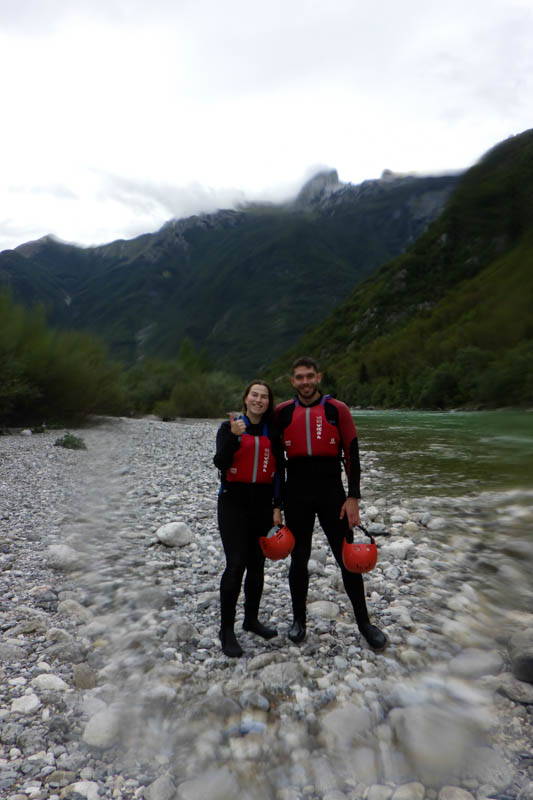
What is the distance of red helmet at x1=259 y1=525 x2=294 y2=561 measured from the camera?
3771 mm

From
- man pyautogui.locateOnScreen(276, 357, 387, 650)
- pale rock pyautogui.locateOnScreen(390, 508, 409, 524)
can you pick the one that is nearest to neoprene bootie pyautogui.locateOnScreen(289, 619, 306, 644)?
man pyautogui.locateOnScreen(276, 357, 387, 650)

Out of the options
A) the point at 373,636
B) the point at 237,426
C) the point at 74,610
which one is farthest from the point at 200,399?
the point at 373,636

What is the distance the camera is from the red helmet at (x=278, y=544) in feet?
12.4

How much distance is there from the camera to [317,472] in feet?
13.0

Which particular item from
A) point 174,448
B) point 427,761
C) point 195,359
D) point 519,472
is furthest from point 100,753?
point 195,359

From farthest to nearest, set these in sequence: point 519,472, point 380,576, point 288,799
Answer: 1. point 519,472
2. point 380,576
3. point 288,799

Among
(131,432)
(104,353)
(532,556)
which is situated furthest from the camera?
(104,353)

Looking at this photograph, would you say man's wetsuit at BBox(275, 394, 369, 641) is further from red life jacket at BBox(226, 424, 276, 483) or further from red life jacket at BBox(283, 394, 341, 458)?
red life jacket at BBox(226, 424, 276, 483)

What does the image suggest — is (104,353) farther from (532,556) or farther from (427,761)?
(427,761)

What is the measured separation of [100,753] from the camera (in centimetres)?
271

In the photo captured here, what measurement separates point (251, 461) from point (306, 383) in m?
0.78

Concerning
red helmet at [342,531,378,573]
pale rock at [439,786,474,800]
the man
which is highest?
the man

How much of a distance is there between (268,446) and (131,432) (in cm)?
2168

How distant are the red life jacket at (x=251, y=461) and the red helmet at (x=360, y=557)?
877mm
